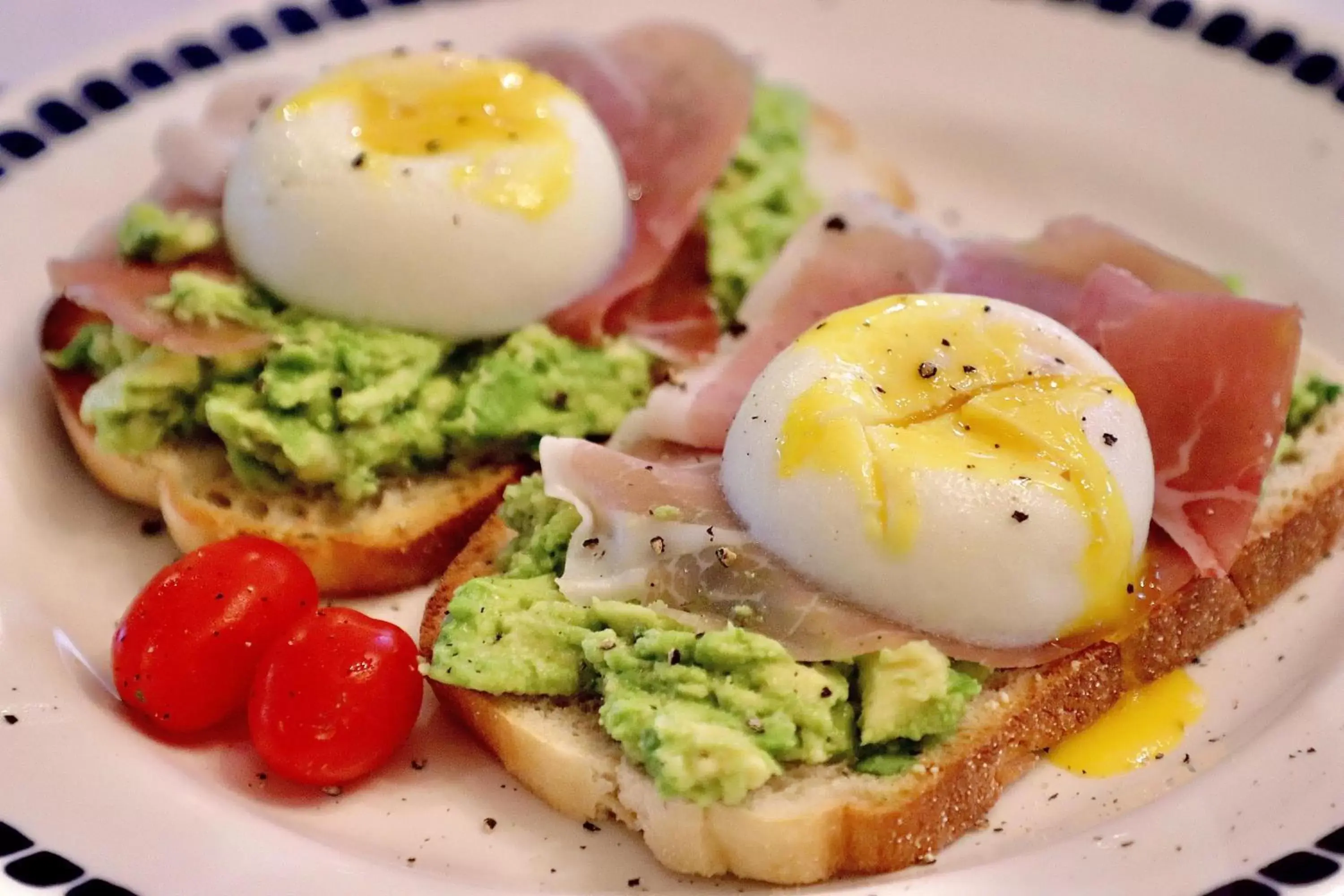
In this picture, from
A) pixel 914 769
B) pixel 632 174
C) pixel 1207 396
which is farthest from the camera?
pixel 632 174

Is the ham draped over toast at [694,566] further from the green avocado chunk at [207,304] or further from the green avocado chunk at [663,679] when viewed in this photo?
the green avocado chunk at [207,304]

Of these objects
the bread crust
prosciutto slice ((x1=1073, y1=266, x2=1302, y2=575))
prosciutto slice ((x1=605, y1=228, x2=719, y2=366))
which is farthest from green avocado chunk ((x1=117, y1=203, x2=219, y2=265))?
prosciutto slice ((x1=1073, y1=266, x2=1302, y2=575))

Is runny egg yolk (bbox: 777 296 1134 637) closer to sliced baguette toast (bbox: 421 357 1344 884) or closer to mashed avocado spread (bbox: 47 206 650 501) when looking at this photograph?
sliced baguette toast (bbox: 421 357 1344 884)

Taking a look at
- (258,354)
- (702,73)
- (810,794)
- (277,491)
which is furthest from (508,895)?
(702,73)

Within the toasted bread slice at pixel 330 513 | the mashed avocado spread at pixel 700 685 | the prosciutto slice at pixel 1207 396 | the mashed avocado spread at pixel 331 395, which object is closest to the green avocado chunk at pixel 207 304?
the mashed avocado spread at pixel 331 395

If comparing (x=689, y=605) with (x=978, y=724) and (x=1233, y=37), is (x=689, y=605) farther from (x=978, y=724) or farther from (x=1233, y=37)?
(x=1233, y=37)

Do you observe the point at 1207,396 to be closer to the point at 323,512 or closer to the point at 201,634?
the point at 323,512

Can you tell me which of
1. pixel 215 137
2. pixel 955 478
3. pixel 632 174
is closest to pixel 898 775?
pixel 955 478
